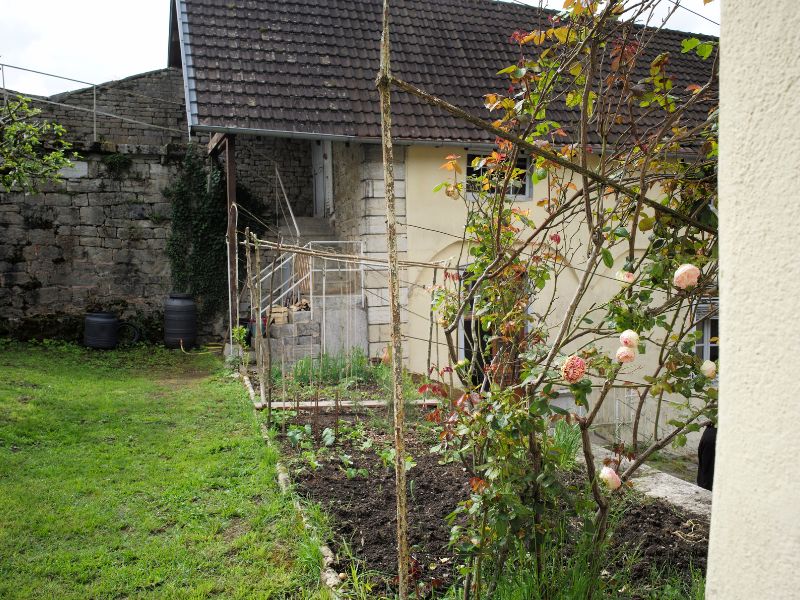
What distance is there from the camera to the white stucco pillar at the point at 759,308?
1188mm

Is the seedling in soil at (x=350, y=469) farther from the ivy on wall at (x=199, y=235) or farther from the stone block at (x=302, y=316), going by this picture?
the ivy on wall at (x=199, y=235)

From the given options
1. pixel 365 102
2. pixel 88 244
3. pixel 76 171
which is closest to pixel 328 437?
pixel 365 102

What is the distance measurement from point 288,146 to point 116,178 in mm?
3437

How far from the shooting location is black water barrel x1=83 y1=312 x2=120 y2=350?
10.8 meters

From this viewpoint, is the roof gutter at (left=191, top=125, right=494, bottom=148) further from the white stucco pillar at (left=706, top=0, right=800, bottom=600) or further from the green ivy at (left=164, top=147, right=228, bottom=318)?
the white stucco pillar at (left=706, top=0, right=800, bottom=600)

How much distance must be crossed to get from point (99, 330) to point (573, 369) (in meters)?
10.3

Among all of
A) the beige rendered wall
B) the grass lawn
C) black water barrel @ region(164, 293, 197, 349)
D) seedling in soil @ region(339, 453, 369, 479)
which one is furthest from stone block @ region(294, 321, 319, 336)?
seedling in soil @ region(339, 453, 369, 479)

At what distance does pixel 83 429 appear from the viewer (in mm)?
6043

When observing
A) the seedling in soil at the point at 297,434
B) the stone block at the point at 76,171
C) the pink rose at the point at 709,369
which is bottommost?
the seedling in soil at the point at 297,434

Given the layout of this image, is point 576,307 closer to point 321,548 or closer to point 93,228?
point 321,548

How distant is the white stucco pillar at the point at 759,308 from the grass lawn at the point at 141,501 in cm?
227

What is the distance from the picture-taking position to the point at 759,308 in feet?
4.11

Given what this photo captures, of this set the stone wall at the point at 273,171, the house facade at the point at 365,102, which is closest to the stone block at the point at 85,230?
the stone wall at the point at 273,171


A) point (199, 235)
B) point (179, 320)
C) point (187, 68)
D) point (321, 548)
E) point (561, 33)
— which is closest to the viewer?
point (561, 33)
